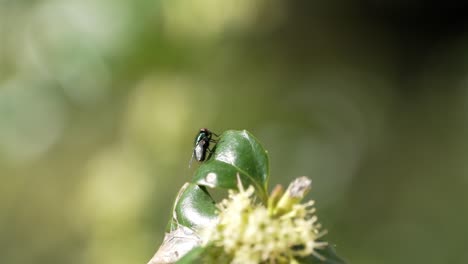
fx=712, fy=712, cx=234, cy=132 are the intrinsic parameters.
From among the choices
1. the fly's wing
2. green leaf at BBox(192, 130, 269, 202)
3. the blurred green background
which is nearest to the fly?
the fly's wing

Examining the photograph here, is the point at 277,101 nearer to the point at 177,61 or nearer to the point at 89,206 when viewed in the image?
the point at 177,61

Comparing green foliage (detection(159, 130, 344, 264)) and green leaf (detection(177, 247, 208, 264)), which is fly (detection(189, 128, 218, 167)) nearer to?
green foliage (detection(159, 130, 344, 264))

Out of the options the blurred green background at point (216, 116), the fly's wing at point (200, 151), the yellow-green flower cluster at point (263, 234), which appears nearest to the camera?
the yellow-green flower cluster at point (263, 234)

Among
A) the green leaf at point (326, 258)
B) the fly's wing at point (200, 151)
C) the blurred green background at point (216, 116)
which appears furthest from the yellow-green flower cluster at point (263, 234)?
the blurred green background at point (216, 116)

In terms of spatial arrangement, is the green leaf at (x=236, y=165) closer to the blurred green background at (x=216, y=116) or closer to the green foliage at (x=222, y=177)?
the green foliage at (x=222, y=177)

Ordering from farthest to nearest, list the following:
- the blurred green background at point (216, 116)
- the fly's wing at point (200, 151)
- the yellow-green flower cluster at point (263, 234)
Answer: the blurred green background at point (216, 116) → the fly's wing at point (200, 151) → the yellow-green flower cluster at point (263, 234)

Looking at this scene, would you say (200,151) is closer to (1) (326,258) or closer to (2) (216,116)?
(1) (326,258)
